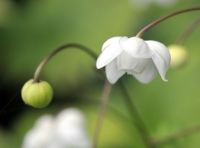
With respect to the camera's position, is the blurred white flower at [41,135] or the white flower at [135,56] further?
the blurred white flower at [41,135]

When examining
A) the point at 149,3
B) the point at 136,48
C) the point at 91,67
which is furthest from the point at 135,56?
the point at 149,3

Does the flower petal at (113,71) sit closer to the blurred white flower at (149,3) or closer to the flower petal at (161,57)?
the flower petal at (161,57)

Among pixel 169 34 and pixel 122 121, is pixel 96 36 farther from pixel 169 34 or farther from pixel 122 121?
pixel 122 121

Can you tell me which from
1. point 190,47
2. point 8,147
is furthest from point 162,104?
point 8,147

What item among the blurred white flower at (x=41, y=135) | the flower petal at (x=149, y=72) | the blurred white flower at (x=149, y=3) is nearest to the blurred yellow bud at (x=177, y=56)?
the flower petal at (x=149, y=72)

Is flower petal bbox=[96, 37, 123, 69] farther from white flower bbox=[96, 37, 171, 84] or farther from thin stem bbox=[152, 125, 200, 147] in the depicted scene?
thin stem bbox=[152, 125, 200, 147]

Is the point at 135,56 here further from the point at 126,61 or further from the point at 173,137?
the point at 173,137
